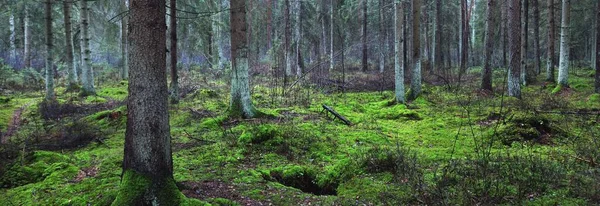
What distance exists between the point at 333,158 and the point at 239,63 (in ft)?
12.8

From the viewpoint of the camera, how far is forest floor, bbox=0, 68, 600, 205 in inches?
188

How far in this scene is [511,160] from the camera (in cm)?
548

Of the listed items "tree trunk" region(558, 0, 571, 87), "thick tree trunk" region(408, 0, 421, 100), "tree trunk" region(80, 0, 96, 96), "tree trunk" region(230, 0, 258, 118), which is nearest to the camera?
"tree trunk" region(230, 0, 258, 118)

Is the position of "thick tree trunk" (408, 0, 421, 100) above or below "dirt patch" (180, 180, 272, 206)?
above

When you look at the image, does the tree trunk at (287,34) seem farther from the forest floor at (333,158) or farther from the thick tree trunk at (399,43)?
the forest floor at (333,158)

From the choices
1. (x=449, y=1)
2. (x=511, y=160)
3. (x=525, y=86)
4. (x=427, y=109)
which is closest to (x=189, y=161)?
(x=511, y=160)

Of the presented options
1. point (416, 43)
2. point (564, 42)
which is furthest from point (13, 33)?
point (564, 42)

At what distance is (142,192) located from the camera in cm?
414

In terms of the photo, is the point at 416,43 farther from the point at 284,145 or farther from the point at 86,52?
the point at 86,52

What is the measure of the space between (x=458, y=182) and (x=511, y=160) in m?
1.17

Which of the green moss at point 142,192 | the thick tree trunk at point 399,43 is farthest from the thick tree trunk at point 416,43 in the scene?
the green moss at point 142,192

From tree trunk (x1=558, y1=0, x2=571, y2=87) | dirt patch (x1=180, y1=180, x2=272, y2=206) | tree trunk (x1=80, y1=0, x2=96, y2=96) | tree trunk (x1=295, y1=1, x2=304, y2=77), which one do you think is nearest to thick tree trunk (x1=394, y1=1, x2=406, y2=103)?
tree trunk (x1=558, y1=0, x2=571, y2=87)

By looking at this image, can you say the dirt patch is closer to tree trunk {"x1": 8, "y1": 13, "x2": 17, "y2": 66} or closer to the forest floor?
the forest floor

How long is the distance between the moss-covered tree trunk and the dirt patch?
26.6 inches
